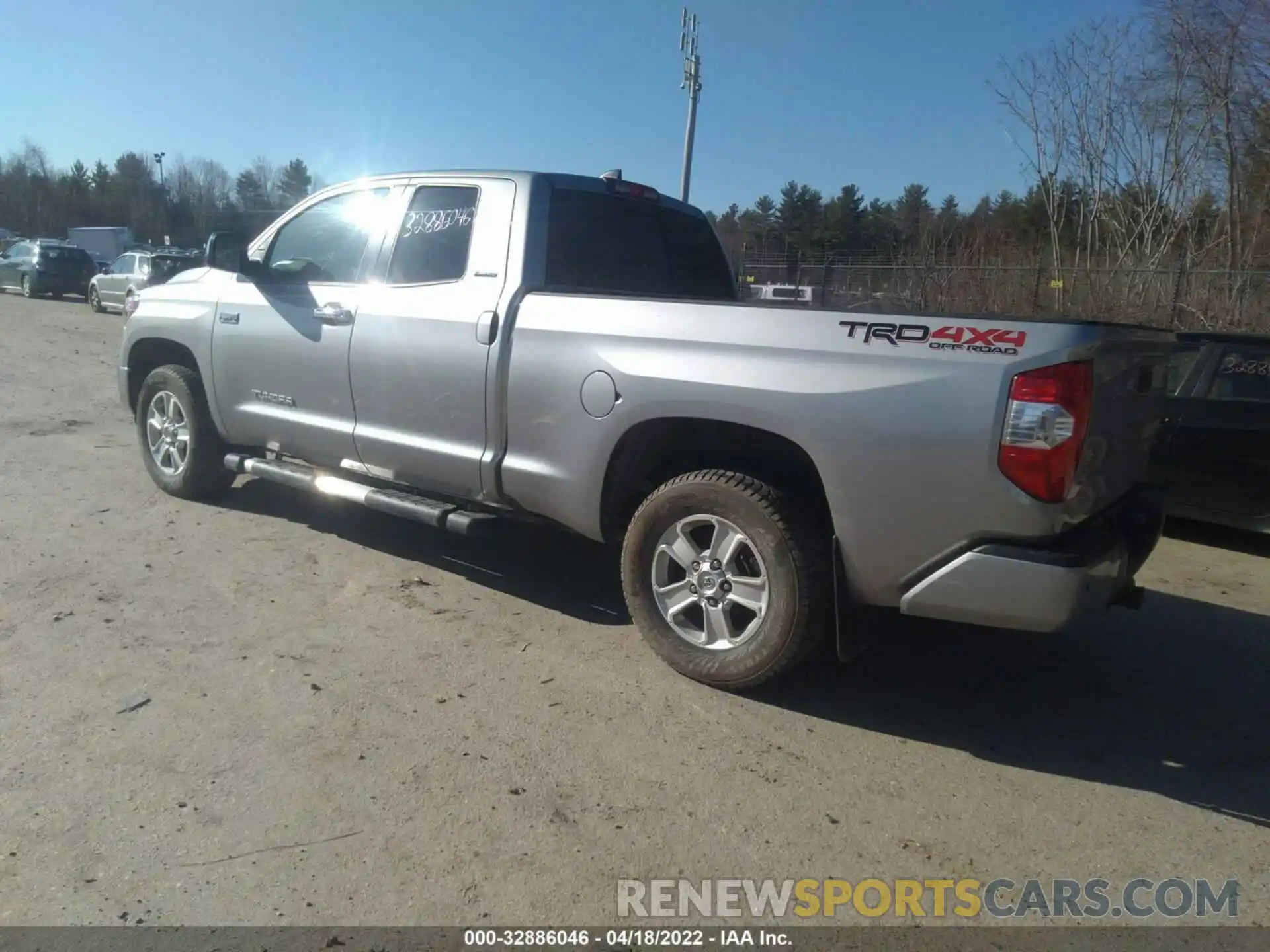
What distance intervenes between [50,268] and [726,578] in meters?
29.7

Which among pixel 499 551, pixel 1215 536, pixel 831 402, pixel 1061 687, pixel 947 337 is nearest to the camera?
pixel 947 337

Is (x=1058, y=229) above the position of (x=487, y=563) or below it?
above

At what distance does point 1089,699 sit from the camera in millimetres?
4047

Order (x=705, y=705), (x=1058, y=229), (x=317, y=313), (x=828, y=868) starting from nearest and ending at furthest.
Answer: (x=828, y=868)
(x=705, y=705)
(x=317, y=313)
(x=1058, y=229)

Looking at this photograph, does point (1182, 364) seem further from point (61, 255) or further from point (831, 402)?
point (61, 255)

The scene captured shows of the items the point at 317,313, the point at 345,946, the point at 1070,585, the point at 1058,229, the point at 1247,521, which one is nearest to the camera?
the point at 345,946

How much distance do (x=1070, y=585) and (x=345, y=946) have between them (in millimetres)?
2375

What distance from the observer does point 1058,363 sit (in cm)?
298

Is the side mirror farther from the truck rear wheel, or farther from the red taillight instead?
the red taillight

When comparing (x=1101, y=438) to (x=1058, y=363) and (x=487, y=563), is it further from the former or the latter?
(x=487, y=563)

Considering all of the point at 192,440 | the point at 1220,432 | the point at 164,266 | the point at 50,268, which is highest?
the point at 164,266

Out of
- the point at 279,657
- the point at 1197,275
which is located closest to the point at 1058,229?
the point at 1197,275

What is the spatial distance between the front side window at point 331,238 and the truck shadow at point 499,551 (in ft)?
5.20

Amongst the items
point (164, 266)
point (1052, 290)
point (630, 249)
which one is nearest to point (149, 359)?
point (630, 249)
